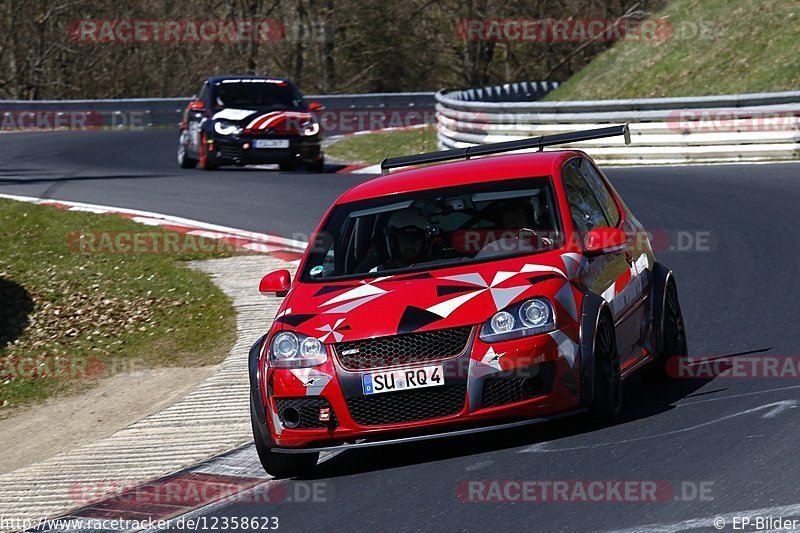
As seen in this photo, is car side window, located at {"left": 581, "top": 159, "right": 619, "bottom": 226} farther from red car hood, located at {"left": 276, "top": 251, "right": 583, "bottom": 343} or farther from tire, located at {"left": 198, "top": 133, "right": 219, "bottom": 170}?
tire, located at {"left": 198, "top": 133, "right": 219, "bottom": 170}

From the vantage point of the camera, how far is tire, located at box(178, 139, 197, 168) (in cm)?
2455

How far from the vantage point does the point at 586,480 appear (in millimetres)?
6086

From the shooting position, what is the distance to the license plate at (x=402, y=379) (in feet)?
21.7

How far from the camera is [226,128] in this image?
74.8 ft

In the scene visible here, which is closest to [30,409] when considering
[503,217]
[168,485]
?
[168,485]

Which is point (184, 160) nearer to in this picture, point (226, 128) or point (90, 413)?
point (226, 128)

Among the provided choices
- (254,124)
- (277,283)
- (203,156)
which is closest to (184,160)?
(203,156)

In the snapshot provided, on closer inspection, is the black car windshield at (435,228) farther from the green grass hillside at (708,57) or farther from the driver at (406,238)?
the green grass hillside at (708,57)

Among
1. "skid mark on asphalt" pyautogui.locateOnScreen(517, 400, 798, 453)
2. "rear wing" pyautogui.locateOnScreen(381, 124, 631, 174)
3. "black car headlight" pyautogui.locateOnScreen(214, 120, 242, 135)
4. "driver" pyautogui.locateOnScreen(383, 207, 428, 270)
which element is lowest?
"black car headlight" pyautogui.locateOnScreen(214, 120, 242, 135)
